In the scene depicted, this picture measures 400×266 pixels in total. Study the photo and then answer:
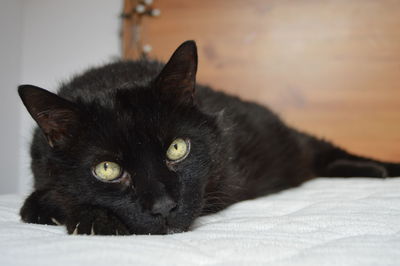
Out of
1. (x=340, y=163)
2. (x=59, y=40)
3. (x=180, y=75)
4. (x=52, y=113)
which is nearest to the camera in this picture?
(x=52, y=113)

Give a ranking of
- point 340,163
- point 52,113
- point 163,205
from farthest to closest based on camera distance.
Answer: point 340,163
point 52,113
point 163,205

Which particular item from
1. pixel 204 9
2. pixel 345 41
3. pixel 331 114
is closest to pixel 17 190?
pixel 204 9

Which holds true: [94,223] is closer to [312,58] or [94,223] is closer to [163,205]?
[163,205]

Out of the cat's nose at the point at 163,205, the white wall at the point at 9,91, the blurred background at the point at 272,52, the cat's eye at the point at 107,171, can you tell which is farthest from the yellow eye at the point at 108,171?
the white wall at the point at 9,91

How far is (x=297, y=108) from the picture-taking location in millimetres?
2840

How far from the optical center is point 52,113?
109 centimetres

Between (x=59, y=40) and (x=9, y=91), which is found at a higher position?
(x=59, y=40)

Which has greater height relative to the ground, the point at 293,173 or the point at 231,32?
the point at 231,32

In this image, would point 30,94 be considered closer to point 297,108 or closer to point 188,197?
point 188,197

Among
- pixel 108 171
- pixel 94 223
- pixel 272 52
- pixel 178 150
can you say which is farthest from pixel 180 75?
pixel 272 52

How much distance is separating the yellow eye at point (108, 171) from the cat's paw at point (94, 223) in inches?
3.2

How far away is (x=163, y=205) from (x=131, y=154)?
15 cm

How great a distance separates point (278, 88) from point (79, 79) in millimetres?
1631

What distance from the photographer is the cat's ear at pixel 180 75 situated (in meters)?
1.14
